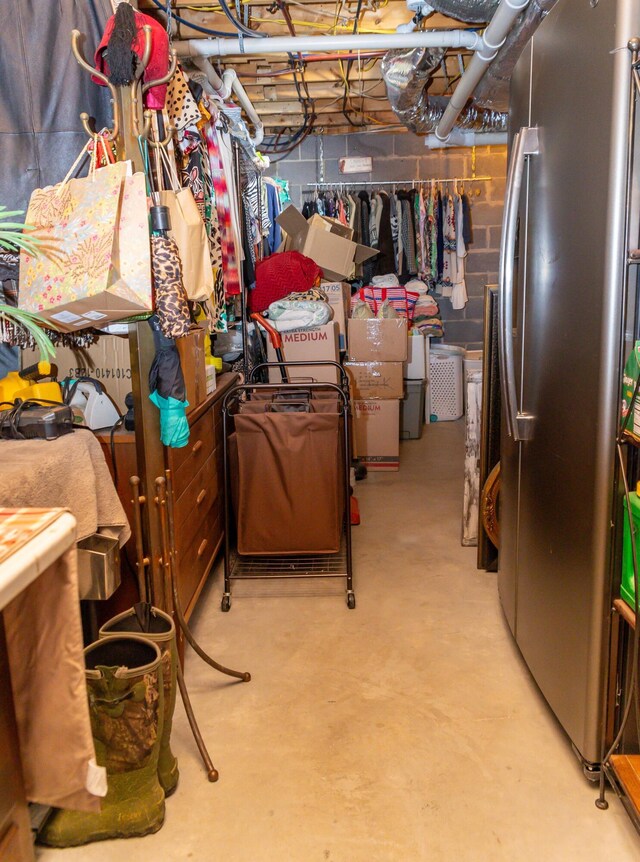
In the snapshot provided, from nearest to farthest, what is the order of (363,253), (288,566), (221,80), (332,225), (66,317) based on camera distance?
(66,317), (288,566), (221,80), (332,225), (363,253)

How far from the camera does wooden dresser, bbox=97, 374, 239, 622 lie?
88.4 inches

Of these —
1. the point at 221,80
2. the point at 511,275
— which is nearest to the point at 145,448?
the point at 511,275

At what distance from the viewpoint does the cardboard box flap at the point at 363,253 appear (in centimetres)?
610

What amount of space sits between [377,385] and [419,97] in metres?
1.85

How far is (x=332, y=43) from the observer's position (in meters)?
3.47

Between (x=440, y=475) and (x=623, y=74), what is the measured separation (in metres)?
3.46

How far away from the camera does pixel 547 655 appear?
2.09 meters

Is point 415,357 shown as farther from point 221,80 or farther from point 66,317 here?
point 66,317

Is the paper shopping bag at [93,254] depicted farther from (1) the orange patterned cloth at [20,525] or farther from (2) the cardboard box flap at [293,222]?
(2) the cardboard box flap at [293,222]

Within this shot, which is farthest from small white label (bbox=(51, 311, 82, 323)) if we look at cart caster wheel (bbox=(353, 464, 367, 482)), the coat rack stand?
cart caster wheel (bbox=(353, 464, 367, 482))

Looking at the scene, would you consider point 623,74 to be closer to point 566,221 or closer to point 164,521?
point 566,221

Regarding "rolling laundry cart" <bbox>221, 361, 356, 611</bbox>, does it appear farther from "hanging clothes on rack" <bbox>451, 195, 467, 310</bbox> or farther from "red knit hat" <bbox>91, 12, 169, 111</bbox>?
"hanging clothes on rack" <bbox>451, 195, 467, 310</bbox>

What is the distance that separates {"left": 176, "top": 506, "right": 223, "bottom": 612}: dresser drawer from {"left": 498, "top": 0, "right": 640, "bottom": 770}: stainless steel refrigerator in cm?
114

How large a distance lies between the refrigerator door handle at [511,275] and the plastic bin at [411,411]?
3.57m
